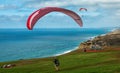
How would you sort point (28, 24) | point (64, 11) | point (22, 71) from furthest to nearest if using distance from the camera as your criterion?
point (22, 71) → point (64, 11) → point (28, 24)

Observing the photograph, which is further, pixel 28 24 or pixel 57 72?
pixel 57 72

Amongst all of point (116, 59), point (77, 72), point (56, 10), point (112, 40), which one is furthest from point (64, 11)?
point (112, 40)

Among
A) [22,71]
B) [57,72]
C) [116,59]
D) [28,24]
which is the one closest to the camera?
[28,24]

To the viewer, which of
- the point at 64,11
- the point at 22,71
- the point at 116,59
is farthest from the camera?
the point at 116,59

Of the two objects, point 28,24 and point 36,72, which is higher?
point 28,24

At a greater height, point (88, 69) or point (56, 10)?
point (56, 10)

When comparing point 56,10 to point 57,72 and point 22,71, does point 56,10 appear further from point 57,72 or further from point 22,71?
point 22,71

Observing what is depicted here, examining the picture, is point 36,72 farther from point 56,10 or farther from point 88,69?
point 56,10

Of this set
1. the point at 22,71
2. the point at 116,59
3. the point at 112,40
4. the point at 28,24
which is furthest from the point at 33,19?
the point at 112,40

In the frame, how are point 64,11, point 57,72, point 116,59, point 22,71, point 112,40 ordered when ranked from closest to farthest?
1. point 64,11
2. point 57,72
3. point 22,71
4. point 116,59
5. point 112,40
